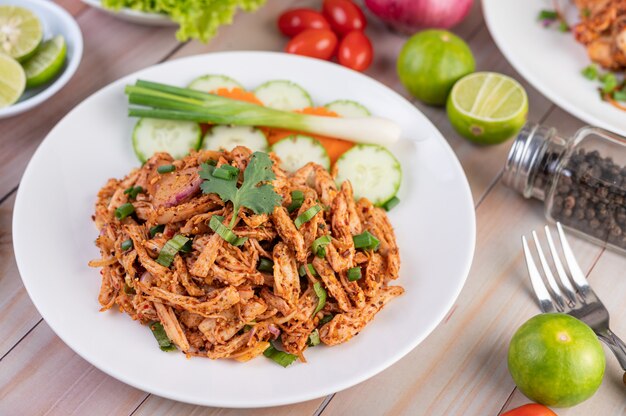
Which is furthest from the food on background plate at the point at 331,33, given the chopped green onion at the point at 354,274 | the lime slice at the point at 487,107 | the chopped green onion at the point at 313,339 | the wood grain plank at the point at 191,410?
the wood grain plank at the point at 191,410

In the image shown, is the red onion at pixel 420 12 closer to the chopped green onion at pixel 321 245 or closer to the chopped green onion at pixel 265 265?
the chopped green onion at pixel 321 245

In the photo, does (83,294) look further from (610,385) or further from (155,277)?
(610,385)

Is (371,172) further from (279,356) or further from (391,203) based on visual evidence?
(279,356)

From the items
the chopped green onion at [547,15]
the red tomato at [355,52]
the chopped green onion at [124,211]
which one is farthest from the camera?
the chopped green onion at [547,15]

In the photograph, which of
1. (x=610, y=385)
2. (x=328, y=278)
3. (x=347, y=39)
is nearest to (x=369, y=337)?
(x=328, y=278)

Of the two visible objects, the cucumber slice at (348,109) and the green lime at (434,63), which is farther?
the green lime at (434,63)

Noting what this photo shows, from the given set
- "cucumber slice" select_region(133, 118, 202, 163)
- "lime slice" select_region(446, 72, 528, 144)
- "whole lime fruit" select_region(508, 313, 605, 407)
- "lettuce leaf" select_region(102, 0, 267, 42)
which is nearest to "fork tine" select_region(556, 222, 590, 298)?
"whole lime fruit" select_region(508, 313, 605, 407)

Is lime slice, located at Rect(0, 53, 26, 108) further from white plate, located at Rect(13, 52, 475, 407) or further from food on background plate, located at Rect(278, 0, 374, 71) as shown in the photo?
food on background plate, located at Rect(278, 0, 374, 71)
